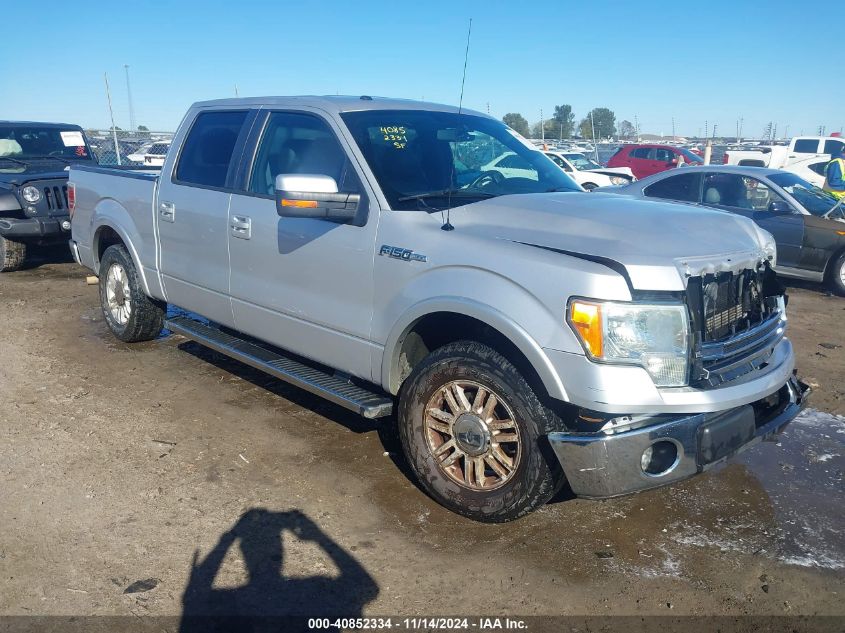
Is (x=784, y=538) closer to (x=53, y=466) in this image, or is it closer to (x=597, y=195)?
(x=597, y=195)

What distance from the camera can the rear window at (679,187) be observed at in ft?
31.7

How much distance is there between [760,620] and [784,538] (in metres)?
0.75

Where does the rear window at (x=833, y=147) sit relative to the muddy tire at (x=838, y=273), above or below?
above

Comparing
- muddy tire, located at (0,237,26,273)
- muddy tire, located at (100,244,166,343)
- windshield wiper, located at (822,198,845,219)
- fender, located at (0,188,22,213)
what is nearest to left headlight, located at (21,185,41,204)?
fender, located at (0,188,22,213)

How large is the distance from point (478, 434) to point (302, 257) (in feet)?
4.99

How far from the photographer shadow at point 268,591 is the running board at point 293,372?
720 mm

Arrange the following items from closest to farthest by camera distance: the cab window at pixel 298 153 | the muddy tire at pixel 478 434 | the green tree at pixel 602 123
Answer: the muddy tire at pixel 478 434 → the cab window at pixel 298 153 → the green tree at pixel 602 123

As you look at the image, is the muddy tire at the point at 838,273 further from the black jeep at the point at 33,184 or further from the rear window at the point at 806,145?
the rear window at the point at 806,145

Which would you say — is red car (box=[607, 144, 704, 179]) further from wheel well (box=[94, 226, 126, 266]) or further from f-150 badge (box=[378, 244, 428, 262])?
f-150 badge (box=[378, 244, 428, 262])

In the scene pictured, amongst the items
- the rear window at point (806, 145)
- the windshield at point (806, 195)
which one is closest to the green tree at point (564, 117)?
the rear window at point (806, 145)

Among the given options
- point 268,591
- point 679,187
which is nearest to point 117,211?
point 268,591

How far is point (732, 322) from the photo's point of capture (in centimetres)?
351

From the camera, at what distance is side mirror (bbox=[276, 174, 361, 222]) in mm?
3707

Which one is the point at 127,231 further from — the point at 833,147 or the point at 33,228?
the point at 833,147
